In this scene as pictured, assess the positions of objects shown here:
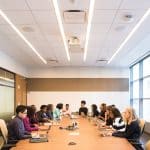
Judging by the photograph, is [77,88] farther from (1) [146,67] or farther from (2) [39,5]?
(2) [39,5]

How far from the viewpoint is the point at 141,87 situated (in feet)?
38.0

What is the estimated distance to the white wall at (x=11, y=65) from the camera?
9.38 meters

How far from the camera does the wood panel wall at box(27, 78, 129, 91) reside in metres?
13.4

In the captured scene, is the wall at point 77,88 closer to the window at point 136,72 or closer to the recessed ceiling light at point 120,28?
the window at point 136,72

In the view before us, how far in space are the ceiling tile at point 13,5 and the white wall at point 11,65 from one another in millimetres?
4537

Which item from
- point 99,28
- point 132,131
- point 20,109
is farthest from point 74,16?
point 132,131

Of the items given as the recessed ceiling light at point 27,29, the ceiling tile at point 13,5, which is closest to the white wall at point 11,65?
the recessed ceiling light at point 27,29

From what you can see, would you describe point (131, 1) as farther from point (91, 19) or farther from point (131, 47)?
point (131, 47)

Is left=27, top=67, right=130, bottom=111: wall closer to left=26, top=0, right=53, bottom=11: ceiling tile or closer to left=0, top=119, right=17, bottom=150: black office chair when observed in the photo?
left=0, top=119, right=17, bottom=150: black office chair

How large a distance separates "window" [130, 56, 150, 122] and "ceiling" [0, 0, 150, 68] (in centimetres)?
128

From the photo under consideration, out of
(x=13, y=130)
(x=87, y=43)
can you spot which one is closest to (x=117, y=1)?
(x=13, y=130)

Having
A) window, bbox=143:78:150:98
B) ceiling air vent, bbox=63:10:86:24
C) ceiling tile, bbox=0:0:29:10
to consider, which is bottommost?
window, bbox=143:78:150:98

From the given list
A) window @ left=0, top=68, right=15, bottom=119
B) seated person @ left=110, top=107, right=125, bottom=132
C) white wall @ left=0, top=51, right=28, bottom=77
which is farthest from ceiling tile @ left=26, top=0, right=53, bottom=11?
window @ left=0, top=68, right=15, bottom=119

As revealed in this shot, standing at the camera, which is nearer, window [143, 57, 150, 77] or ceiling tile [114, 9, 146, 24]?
ceiling tile [114, 9, 146, 24]
